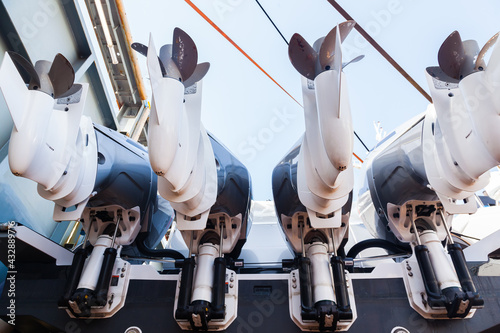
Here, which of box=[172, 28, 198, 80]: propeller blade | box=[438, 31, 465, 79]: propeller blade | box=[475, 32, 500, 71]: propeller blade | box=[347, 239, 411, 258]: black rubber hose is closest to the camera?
box=[475, 32, 500, 71]: propeller blade

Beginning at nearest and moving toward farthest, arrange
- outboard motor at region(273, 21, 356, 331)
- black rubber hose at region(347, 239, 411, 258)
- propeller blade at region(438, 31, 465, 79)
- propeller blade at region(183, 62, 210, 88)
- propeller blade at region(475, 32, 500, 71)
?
outboard motor at region(273, 21, 356, 331), propeller blade at region(475, 32, 500, 71), propeller blade at region(438, 31, 465, 79), propeller blade at region(183, 62, 210, 88), black rubber hose at region(347, 239, 411, 258)

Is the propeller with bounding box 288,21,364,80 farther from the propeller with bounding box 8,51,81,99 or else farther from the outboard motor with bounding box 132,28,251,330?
the propeller with bounding box 8,51,81,99

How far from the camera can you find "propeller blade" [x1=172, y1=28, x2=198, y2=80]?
245 cm

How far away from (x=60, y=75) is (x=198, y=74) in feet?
3.03

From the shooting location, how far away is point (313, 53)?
2.38 meters

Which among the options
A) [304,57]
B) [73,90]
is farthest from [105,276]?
[304,57]

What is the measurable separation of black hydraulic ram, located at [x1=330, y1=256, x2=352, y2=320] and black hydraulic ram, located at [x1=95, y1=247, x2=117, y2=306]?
5.05 feet

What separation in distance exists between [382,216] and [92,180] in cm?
232

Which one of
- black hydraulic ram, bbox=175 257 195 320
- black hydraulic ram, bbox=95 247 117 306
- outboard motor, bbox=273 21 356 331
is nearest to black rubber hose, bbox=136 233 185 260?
black hydraulic ram, bbox=95 247 117 306

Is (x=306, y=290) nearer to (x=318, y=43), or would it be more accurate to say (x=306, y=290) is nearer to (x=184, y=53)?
(x=318, y=43)

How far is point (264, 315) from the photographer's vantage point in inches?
98.1

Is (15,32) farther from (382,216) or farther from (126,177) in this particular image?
(382,216)

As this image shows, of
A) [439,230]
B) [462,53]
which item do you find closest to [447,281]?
[439,230]

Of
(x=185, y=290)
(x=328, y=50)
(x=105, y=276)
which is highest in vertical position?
(x=328, y=50)
